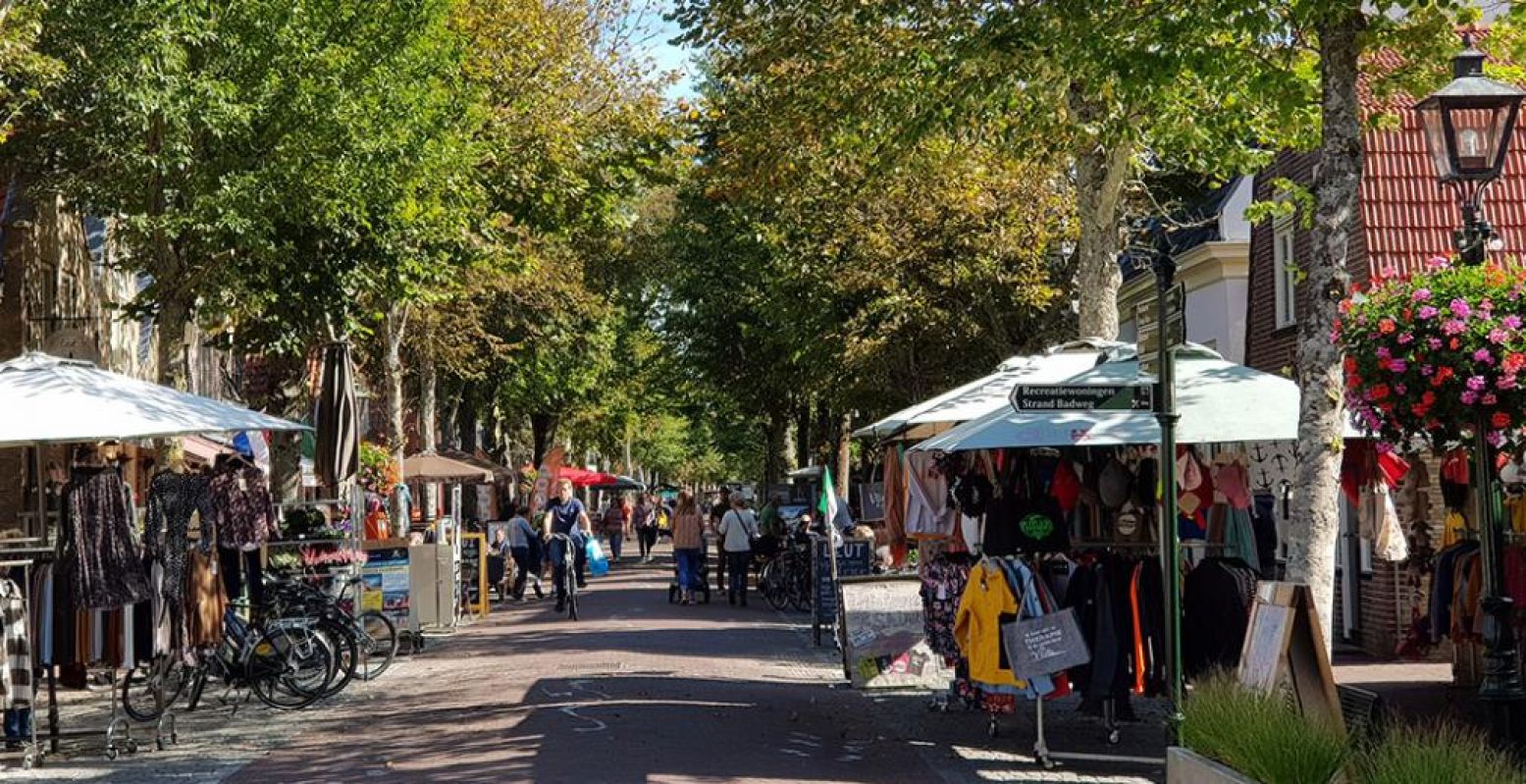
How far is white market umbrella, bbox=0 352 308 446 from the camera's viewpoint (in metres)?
12.5

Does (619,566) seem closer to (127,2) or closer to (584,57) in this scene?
Answer: (584,57)

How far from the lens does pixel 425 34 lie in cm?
1992

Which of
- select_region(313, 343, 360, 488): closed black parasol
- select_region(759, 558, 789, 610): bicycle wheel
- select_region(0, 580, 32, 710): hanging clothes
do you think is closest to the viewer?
select_region(0, 580, 32, 710): hanging clothes

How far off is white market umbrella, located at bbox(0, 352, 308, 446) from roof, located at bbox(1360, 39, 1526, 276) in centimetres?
1299

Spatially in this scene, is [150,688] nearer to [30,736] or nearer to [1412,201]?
[30,736]

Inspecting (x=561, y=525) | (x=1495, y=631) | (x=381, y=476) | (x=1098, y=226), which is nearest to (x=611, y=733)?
(x=1495, y=631)

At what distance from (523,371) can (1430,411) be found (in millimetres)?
38525

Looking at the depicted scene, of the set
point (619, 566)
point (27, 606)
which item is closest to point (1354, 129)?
point (27, 606)

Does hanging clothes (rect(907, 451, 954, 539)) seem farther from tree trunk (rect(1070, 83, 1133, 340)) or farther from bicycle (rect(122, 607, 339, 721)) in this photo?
bicycle (rect(122, 607, 339, 721))

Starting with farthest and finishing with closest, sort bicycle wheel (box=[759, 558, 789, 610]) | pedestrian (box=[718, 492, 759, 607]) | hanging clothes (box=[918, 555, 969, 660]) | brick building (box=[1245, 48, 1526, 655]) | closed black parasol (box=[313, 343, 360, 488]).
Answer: pedestrian (box=[718, 492, 759, 607]) → bicycle wheel (box=[759, 558, 789, 610]) → closed black parasol (box=[313, 343, 360, 488]) → brick building (box=[1245, 48, 1526, 655]) → hanging clothes (box=[918, 555, 969, 660])

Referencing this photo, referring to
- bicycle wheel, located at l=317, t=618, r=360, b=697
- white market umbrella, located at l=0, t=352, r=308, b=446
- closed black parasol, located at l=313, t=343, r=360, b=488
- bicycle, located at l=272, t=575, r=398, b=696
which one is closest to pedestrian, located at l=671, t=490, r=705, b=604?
closed black parasol, located at l=313, t=343, r=360, b=488

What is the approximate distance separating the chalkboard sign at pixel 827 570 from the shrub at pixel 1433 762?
14.4 metres

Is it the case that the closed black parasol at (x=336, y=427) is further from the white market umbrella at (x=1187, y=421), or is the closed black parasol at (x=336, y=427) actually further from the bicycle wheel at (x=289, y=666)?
the white market umbrella at (x=1187, y=421)

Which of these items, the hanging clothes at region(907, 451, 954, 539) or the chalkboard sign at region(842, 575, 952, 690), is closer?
the hanging clothes at region(907, 451, 954, 539)
